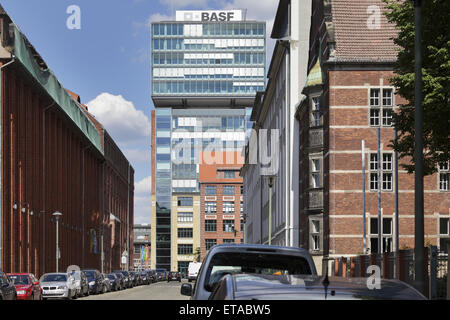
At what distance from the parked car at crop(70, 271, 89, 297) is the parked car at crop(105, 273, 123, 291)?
12.2 metres

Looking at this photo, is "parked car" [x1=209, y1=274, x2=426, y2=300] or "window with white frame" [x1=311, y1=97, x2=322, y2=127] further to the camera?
"window with white frame" [x1=311, y1=97, x2=322, y2=127]

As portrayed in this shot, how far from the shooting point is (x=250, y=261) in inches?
430

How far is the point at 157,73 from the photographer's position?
608 ft

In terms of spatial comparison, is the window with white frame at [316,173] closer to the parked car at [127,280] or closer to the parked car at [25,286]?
the parked car at [25,286]

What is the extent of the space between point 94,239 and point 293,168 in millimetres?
48111

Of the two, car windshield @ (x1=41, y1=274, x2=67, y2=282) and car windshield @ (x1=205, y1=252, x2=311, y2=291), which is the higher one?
car windshield @ (x1=205, y1=252, x2=311, y2=291)

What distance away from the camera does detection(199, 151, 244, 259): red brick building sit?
17350 cm

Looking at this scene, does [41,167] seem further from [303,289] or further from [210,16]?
[210,16]

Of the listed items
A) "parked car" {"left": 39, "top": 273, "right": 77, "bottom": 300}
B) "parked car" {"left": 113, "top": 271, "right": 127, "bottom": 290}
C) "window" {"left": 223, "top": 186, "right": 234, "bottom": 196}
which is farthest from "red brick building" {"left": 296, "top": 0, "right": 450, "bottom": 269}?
"window" {"left": 223, "top": 186, "right": 234, "bottom": 196}

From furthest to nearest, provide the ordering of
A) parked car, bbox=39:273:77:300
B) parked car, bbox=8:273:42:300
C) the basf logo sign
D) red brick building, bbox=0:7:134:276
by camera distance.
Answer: the basf logo sign
red brick building, bbox=0:7:134:276
parked car, bbox=39:273:77:300
parked car, bbox=8:273:42:300

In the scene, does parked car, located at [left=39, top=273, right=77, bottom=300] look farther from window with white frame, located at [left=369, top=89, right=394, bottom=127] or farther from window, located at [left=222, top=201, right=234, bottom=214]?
window, located at [left=222, top=201, right=234, bottom=214]

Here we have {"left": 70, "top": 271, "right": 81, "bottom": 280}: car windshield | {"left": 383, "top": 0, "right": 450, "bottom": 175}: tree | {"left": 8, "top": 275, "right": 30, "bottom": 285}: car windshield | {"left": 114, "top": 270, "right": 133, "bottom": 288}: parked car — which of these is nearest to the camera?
{"left": 383, "top": 0, "right": 450, "bottom": 175}: tree

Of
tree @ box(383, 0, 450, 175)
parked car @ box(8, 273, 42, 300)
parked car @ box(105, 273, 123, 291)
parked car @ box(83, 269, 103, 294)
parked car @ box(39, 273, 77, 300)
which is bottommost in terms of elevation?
parked car @ box(105, 273, 123, 291)
